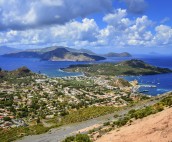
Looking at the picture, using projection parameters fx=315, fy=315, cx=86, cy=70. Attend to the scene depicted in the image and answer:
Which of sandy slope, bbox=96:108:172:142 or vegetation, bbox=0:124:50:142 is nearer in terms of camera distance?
sandy slope, bbox=96:108:172:142

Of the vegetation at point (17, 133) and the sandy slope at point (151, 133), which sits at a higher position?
the sandy slope at point (151, 133)

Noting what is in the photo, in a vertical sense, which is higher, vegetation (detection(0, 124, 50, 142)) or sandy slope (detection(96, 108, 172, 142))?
sandy slope (detection(96, 108, 172, 142))

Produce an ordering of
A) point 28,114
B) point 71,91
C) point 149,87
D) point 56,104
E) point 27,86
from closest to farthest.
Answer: point 28,114
point 56,104
point 71,91
point 27,86
point 149,87

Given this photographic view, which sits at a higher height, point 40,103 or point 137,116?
point 137,116

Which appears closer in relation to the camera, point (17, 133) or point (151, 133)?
point (151, 133)

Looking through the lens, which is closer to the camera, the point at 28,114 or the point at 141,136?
the point at 141,136

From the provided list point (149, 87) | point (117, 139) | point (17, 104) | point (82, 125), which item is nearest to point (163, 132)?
point (117, 139)

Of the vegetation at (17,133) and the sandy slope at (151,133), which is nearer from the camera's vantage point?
the sandy slope at (151,133)

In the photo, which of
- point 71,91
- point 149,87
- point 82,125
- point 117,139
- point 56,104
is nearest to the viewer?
point 117,139

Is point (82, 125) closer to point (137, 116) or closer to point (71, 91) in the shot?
point (137, 116)

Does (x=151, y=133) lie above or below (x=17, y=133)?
above

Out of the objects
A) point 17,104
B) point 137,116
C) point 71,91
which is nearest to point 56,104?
point 17,104
